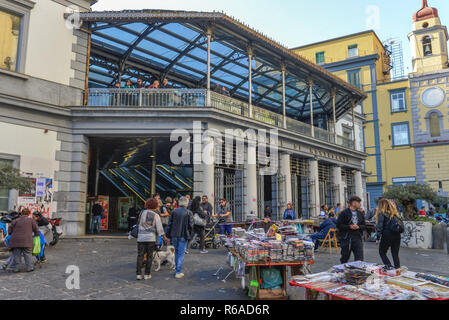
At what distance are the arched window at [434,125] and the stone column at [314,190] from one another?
21244 millimetres

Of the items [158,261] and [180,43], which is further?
[180,43]

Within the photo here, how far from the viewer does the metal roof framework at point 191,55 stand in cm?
1427

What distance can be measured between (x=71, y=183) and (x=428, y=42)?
37917mm

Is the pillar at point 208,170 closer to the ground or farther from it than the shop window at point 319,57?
closer to the ground

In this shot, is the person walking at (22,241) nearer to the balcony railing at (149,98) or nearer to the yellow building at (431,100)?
the balcony railing at (149,98)

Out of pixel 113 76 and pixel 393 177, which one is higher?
pixel 113 76

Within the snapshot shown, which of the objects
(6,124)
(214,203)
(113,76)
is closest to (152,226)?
(214,203)

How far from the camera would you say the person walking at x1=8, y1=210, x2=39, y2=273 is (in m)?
7.71

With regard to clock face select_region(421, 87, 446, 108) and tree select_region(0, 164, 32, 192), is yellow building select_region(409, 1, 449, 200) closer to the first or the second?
clock face select_region(421, 87, 446, 108)

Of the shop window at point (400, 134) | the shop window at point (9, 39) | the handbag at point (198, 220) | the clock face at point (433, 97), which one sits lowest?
the handbag at point (198, 220)

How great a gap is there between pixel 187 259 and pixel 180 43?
10985 millimetres

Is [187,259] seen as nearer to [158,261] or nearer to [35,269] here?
[158,261]

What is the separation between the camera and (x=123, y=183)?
20.0 metres

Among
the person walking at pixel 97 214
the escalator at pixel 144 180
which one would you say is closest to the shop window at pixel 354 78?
the escalator at pixel 144 180
